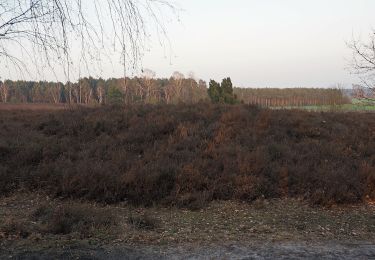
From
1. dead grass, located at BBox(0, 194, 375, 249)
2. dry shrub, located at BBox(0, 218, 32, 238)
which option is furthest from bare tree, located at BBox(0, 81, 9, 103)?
dry shrub, located at BBox(0, 218, 32, 238)

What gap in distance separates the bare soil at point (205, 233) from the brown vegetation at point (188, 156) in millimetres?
405

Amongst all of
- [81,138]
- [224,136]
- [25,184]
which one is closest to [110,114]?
[81,138]

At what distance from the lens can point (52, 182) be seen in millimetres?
8711

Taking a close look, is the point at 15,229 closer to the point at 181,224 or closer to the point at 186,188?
the point at 181,224

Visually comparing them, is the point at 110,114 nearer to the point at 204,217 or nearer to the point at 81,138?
the point at 81,138

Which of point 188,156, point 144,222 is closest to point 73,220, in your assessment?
point 144,222

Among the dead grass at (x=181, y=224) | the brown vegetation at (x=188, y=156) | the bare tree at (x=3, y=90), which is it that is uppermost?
the bare tree at (x=3, y=90)

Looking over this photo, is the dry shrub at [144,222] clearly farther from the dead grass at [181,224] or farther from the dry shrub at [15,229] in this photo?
the dry shrub at [15,229]

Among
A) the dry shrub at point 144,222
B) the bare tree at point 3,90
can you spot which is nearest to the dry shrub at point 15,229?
the dry shrub at point 144,222

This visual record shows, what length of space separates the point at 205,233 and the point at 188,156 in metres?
3.99

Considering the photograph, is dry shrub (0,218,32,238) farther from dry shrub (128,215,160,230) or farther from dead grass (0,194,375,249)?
dry shrub (128,215,160,230)

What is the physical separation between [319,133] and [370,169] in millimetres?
3887

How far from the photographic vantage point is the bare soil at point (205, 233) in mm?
5469

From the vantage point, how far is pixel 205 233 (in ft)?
21.0
